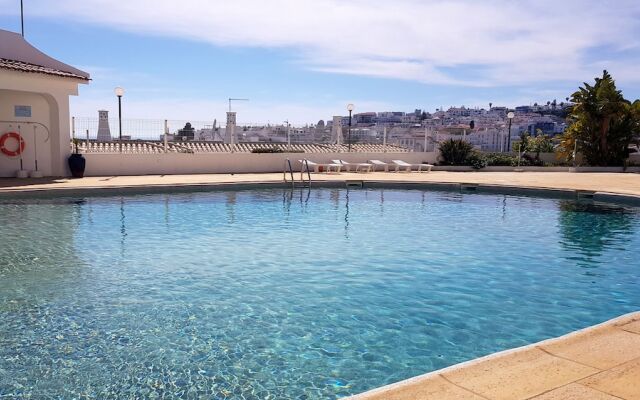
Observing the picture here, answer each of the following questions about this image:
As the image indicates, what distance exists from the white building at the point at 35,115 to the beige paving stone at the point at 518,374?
15700mm

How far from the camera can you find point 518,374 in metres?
3.22

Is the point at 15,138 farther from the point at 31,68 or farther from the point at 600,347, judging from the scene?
the point at 600,347

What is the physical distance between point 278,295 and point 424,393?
3.17 metres

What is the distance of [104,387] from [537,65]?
78.4 feet

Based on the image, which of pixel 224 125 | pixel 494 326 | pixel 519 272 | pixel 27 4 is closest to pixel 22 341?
pixel 494 326

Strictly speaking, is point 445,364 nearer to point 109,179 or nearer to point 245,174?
point 109,179

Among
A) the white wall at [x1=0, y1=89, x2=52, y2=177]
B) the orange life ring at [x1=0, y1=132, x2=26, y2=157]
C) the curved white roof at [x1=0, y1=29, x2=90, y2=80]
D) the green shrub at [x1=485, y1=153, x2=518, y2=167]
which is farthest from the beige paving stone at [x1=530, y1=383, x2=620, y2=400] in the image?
the green shrub at [x1=485, y1=153, x2=518, y2=167]

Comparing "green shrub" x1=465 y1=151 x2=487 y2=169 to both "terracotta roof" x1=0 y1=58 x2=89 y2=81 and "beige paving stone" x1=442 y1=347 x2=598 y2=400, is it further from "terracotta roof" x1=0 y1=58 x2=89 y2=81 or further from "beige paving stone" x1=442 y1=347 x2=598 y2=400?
"beige paving stone" x1=442 y1=347 x2=598 y2=400

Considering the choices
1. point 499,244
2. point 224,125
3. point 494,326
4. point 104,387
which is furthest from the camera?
point 224,125

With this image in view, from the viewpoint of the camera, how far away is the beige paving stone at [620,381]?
2.90m

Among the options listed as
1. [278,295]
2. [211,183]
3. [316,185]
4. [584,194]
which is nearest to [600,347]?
[278,295]

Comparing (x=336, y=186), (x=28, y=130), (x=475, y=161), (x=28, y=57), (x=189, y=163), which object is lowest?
(x=336, y=186)

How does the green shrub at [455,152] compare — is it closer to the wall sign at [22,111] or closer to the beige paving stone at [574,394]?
the wall sign at [22,111]

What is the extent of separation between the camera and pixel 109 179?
16.0 m
